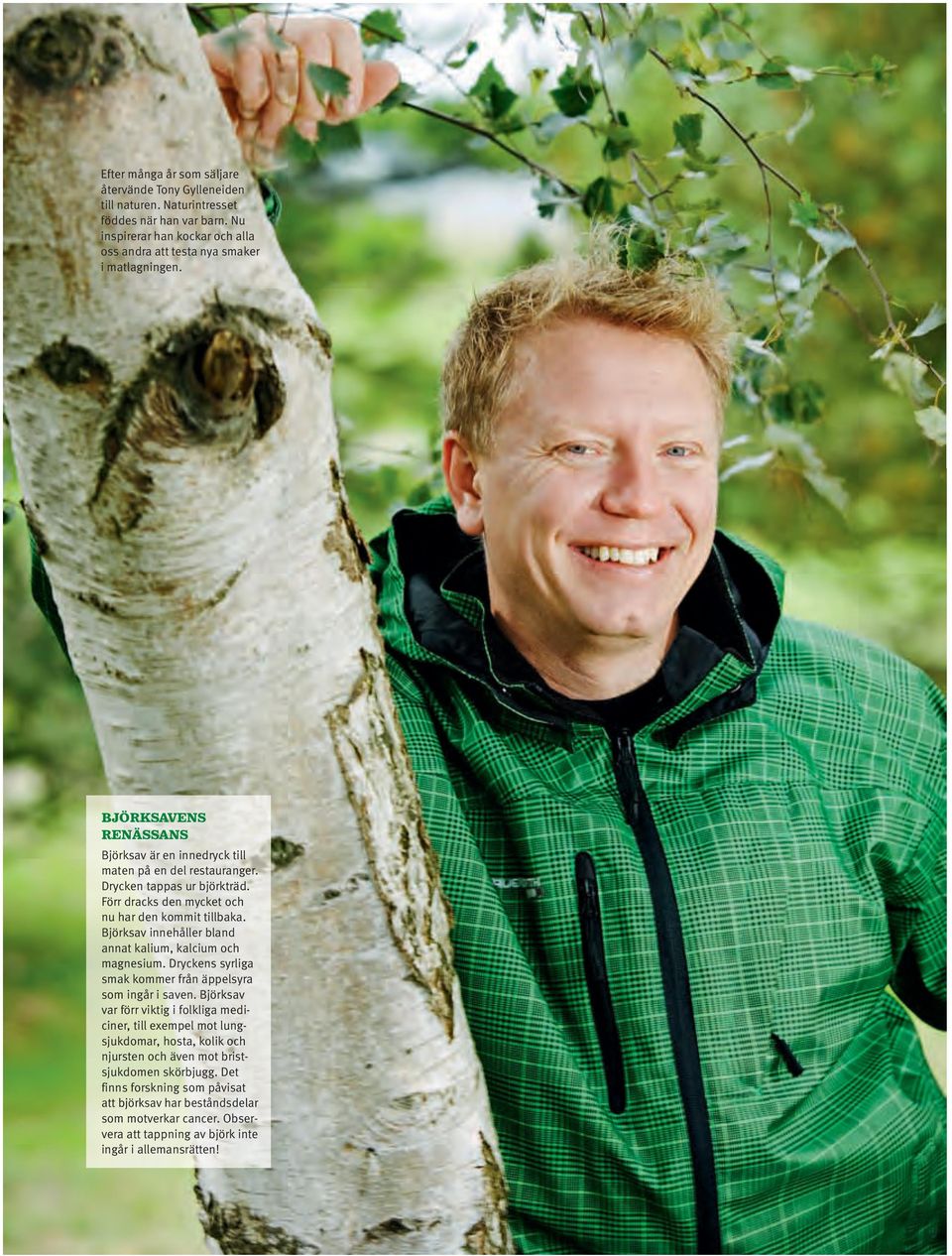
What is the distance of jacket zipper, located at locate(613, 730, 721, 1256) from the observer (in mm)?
1446

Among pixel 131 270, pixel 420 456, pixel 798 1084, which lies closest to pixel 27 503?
pixel 131 270

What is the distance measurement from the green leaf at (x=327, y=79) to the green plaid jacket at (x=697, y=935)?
617mm

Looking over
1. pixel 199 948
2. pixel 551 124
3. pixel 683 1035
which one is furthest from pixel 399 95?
pixel 683 1035

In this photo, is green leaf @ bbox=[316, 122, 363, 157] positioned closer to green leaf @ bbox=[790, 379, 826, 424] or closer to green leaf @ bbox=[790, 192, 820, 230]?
green leaf @ bbox=[790, 192, 820, 230]

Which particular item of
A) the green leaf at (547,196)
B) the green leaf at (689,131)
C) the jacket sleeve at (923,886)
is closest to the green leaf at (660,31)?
the green leaf at (689,131)

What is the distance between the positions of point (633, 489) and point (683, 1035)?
0.58 m

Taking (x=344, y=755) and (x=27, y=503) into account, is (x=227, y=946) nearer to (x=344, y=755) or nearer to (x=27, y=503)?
(x=344, y=755)

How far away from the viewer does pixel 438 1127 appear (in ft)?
3.48

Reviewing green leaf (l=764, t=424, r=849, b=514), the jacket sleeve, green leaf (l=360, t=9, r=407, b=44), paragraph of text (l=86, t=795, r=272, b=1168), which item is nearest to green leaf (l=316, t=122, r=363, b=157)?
green leaf (l=360, t=9, r=407, b=44)

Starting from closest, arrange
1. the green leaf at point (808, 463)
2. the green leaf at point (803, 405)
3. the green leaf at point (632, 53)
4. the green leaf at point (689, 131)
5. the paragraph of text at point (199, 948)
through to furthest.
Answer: the paragraph of text at point (199, 948)
the green leaf at point (632, 53)
the green leaf at point (689, 131)
the green leaf at point (808, 463)
the green leaf at point (803, 405)

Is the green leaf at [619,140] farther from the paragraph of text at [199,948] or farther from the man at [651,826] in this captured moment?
the paragraph of text at [199,948]

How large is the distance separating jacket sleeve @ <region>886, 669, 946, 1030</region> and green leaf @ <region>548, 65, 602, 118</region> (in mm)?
802

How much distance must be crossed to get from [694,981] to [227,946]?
2.12ft

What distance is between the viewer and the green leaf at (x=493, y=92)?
1.70 meters
